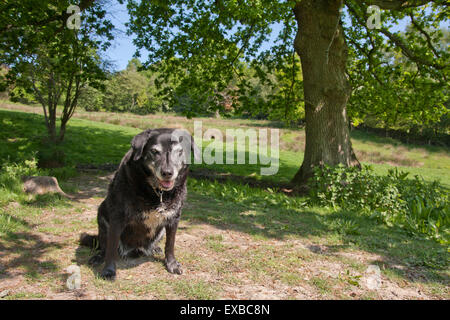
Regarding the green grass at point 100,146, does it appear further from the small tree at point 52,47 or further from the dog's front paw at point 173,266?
the dog's front paw at point 173,266

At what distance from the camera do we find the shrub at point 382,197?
719cm

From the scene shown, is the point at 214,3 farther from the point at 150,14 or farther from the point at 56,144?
the point at 56,144

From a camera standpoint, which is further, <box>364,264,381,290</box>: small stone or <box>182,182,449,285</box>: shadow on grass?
<box>182,182,449,285</box>: shadow on grass

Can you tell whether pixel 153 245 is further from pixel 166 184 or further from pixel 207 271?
pixel 166 184

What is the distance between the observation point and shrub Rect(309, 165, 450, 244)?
283 inches

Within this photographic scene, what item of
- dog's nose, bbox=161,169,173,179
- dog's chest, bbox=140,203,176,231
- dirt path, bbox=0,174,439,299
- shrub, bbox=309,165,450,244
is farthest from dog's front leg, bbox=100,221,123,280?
shrub, bbox=309,165,450,244

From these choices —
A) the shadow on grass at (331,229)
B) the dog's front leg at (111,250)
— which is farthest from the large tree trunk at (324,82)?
the dog's front leg at (111,250)

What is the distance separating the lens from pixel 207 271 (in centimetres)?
423

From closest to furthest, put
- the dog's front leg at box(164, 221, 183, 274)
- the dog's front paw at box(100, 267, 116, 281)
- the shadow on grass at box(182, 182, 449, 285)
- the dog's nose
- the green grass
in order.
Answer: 1. the dog's nose
2. the dog's front paw at box(100, 267, 116, 281)
3. the dog's front leg at box(164, 221, 183, 274)
4. the shadow on grass at box(182, 182, 449, 285)
5. the green grass

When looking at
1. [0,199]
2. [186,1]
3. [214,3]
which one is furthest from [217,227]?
[186,1]

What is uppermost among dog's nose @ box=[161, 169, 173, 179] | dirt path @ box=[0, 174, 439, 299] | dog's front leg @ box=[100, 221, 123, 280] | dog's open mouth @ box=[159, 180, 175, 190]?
dog's nose @ box=[161, 169, 173, 179]

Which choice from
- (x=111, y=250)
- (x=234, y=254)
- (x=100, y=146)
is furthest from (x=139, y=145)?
(x=100, y=146)

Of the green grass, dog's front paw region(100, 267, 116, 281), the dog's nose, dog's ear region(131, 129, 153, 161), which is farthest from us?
the green grass

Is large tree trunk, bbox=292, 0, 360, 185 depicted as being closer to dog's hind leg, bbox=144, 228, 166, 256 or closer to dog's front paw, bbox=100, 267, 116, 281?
dog's hind leg, bbox=144, 228, 166, 256
